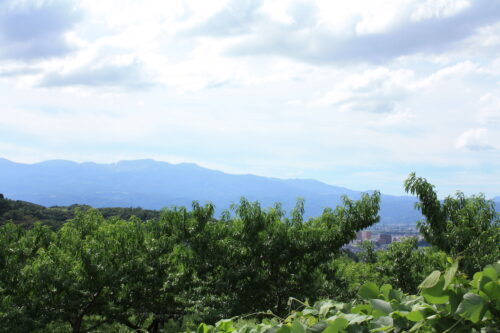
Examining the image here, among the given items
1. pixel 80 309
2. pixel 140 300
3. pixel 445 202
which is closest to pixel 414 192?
pixel 445 202

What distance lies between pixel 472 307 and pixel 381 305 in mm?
300

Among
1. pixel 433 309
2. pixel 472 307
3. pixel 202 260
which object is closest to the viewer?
pixel 472 307

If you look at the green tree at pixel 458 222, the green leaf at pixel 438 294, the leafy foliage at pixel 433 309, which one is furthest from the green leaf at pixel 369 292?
the green tree at pixel 458 222

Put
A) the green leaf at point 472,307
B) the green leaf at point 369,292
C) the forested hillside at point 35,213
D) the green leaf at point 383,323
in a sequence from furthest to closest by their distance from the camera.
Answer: the forested hillside at point 35,213
the green leaf at point 369,292
the green leaf at point 383,323
the green leaf at point 472,307

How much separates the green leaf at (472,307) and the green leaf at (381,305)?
0.26 meters

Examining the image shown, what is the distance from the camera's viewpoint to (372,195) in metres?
17.9

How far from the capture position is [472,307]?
1.03m

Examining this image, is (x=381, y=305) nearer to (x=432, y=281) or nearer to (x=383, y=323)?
(x=383, y=323)

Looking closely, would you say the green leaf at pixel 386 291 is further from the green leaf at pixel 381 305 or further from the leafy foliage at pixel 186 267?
the leafy foliage at pixel 186 267

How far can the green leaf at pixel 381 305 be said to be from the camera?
49.9 inches

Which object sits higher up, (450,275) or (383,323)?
(450,275)

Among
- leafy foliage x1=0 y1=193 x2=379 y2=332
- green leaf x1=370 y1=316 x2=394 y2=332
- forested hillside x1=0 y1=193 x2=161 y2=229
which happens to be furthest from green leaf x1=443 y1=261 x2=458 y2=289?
forested hillside x1=0 y1=193 x2=161 y2=229

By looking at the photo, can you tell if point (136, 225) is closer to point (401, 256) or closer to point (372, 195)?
point (372, 195)

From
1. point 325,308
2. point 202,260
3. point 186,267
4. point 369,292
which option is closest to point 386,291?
point 369,292
